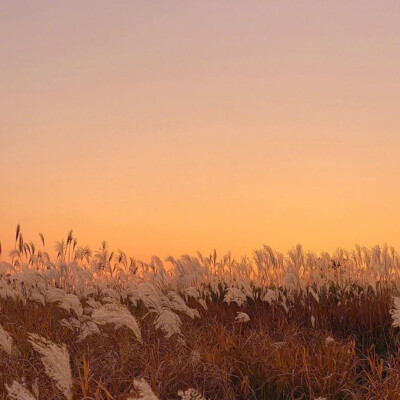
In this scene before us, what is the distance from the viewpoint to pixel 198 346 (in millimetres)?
5996

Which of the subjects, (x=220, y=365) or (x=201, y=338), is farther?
(x=201, y=338)

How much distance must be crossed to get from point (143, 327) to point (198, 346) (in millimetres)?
1659

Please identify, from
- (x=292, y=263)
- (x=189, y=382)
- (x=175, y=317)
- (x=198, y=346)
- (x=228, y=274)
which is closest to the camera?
(x=189, y=382)

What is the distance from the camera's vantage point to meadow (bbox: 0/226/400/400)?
5.04m

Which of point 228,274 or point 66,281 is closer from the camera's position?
point 228,274

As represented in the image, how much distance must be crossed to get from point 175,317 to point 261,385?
0.93 metres

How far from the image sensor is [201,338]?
21.6 ft

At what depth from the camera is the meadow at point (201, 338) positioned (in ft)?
16.5

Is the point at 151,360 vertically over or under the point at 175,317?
under

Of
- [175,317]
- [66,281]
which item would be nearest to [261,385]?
[175,317]

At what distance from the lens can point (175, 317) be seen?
5535mm

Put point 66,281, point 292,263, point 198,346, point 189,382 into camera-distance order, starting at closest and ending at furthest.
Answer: point 189,382 < point 198,346 < point 292,263 < point 66,281

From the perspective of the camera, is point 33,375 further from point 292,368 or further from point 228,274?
point 228,274

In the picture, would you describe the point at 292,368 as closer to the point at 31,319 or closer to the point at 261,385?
the point at 261,385
